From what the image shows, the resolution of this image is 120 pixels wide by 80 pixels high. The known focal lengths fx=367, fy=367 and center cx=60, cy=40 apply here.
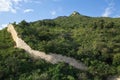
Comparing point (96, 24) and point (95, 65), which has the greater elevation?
point (96, 24)

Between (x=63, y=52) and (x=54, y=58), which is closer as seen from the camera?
(x=54, y=58)

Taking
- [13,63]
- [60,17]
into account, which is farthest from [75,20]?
[13,63]

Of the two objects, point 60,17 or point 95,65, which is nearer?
point 95,65

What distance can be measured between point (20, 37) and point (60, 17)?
36.5 m

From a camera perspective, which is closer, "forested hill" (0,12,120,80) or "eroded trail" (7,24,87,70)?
"forested hill" (0,12,120,80)

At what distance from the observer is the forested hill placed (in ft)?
175

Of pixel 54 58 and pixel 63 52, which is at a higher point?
pixel 63 52

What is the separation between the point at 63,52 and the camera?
2307 inches

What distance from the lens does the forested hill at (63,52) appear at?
175 ft

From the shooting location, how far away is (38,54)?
5791 cm

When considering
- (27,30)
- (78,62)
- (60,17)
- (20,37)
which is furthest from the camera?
(60,17)

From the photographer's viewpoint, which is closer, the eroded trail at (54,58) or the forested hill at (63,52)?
the forested hill at (63,52)

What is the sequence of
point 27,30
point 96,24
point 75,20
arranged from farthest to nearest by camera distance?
1. point 75,20
2. point 96,24
3. point 27,30

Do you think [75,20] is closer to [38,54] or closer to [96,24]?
[96,24]
